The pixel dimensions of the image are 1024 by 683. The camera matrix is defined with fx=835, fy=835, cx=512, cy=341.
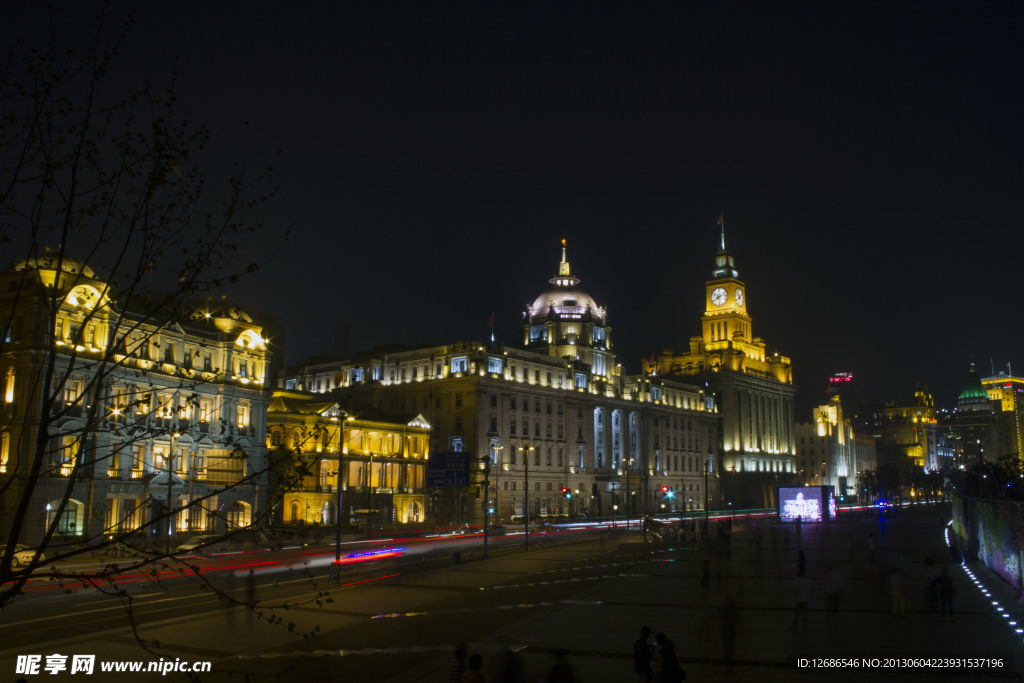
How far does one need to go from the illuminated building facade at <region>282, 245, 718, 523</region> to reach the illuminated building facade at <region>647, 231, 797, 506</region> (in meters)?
13.2

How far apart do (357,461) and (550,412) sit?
3301 cm

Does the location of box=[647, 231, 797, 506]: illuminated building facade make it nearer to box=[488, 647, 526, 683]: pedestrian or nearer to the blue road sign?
the blue road sign

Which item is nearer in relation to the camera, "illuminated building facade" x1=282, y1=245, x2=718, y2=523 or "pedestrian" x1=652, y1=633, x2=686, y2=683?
"pedestrian" x1=652, y1=633, x2=686, y2=683

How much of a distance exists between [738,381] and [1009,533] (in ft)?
411

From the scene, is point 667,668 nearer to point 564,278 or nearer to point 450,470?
point 450,470

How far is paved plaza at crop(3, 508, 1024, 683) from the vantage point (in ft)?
67.2

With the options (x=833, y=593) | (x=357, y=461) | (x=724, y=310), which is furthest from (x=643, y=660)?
(x=724, y=310)

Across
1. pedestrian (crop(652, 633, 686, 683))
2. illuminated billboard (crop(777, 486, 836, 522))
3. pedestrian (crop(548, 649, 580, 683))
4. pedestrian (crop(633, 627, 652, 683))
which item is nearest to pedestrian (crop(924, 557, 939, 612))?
pedestrian (crop(633, 627, 652, 683))

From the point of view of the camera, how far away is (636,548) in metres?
58.9

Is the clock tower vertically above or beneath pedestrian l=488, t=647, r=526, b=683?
above

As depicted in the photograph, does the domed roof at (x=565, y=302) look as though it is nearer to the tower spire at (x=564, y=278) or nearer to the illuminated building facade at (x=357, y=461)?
the tower spire at (x=564, y=278)

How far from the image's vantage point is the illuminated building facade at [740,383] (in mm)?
153500

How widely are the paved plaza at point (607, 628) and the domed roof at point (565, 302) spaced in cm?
8634

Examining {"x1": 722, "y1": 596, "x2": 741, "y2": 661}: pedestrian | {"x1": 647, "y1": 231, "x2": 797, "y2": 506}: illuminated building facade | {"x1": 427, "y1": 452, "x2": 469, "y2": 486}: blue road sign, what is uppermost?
{"x1": 647, "y1": 231, "x2": 797, "y2": 506}: illuminated building facade
